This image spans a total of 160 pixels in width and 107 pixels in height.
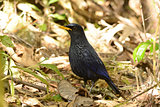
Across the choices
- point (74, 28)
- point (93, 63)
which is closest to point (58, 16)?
point (74, 28)

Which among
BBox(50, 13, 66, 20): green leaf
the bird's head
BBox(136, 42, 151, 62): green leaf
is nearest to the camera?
BBox(136, 42, 151, 62): green leaf

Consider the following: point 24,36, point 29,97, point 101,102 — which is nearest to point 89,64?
point 101,102

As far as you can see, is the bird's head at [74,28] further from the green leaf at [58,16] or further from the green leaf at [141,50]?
the green leaf at [58,16]

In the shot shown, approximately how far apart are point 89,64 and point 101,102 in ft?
2.47

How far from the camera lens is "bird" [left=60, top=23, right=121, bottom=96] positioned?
13.0 feet

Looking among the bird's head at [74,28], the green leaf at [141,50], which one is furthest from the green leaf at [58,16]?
the green leaf at [141,50]

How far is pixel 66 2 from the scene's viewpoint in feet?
21.5

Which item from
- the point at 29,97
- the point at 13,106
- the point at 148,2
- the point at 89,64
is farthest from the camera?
the point at 148,2

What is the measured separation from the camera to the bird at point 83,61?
3.96m

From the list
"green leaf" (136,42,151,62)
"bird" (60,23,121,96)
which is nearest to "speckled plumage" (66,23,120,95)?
"bird" (60,23,121,96)

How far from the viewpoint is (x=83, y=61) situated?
3.98m

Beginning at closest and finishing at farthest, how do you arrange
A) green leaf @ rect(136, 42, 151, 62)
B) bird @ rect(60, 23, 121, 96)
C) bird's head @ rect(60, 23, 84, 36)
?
1. green leaf @ rect(136, 42, 151, 62)
2. bird @ rect(60, 23, 121, 96)
3. bird's head @ rect(60, 23, 84, 36)

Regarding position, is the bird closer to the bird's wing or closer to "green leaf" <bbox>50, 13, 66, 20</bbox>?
the bird's wing

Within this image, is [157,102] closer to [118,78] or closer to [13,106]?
[118,78]
